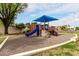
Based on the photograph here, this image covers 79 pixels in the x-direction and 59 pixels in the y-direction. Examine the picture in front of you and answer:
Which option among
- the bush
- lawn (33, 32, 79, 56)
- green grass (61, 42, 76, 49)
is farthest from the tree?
green grass (61, 42, 76, 49)

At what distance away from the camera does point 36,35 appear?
4273 millimetres

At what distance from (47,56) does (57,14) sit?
2.54 feet

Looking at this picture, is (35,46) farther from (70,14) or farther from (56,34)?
(70,14)

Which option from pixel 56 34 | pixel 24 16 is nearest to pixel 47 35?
pixel 56 34

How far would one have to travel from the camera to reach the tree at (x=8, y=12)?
13.5 ft

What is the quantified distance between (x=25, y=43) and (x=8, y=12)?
0.59 metres

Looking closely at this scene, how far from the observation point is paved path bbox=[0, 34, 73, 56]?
3.97 metres

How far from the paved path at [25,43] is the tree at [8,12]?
235 mm

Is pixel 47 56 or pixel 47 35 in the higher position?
pixel 47 35

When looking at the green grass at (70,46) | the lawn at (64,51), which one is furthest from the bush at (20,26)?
Result: the green grass at (70,46)

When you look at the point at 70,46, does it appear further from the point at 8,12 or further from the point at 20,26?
the point at 8,12

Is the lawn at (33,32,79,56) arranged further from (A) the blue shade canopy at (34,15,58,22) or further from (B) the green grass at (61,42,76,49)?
(A) the blue shade canopy at (34,15,58,22)

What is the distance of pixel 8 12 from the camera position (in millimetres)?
4133

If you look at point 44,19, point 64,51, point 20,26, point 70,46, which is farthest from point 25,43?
point 70,46
